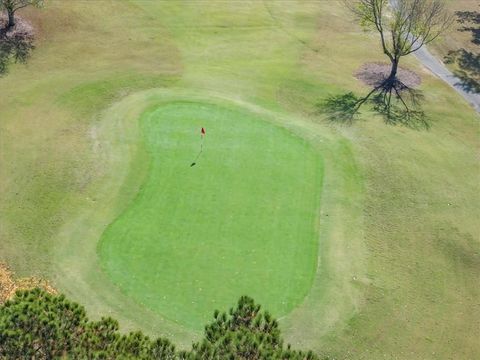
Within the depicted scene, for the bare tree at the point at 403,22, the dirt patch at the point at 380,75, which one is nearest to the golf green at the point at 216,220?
the dirt patch at the point at 380,75

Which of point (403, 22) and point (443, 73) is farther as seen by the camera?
point (443, 73)

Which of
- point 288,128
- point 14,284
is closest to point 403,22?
point 288,128

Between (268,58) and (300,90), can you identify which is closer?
(300,90)

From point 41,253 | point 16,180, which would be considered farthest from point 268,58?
point 41,253

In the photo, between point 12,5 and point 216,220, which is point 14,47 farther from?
point 216,220

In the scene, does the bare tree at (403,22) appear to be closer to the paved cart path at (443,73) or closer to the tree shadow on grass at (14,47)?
the paved cart path at (443,73)

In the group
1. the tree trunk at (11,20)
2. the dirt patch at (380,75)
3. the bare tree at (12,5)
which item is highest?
the bare tree at (12,5)

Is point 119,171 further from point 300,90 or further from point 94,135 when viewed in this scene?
point 300,90
